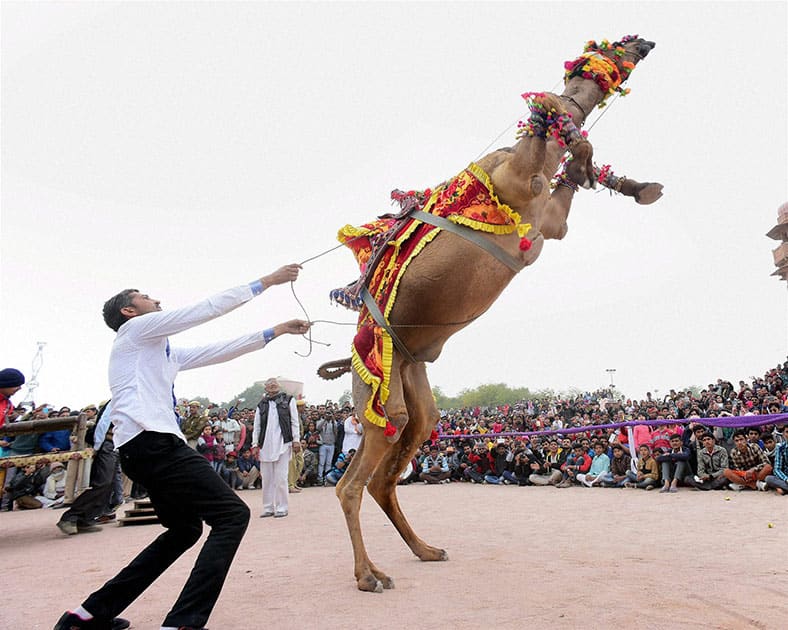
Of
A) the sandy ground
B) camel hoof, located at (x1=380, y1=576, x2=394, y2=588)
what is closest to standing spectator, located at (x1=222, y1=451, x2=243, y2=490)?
the sandy ground

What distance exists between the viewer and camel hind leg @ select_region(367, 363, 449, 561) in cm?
440

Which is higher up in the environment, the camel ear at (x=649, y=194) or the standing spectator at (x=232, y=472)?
the camel ear at (x=649, y=194)

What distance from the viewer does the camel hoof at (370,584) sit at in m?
3.43

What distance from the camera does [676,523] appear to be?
598 cm

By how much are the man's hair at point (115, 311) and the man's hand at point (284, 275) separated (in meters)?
0.86

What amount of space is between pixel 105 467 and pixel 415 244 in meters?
5.62

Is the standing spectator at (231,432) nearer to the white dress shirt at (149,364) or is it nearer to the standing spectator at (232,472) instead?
the standing spectator at (232,472)

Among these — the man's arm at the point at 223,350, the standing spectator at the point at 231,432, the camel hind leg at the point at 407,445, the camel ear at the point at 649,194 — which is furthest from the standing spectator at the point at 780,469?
the standing spectator at the point at 231,432

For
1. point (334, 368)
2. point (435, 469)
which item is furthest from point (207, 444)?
point (334, 368)

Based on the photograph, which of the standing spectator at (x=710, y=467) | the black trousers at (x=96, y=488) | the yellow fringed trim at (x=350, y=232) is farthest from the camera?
the standing spectator at (x=710, y=467)

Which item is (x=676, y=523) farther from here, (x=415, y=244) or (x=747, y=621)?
(x=415, y=244)

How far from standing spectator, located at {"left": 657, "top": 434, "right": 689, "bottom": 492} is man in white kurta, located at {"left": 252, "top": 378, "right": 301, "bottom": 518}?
6.60 m

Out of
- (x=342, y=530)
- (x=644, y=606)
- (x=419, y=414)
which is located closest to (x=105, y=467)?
(x=342, y=530)

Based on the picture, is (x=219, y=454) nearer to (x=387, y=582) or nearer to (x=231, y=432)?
(x=231, y=432)
